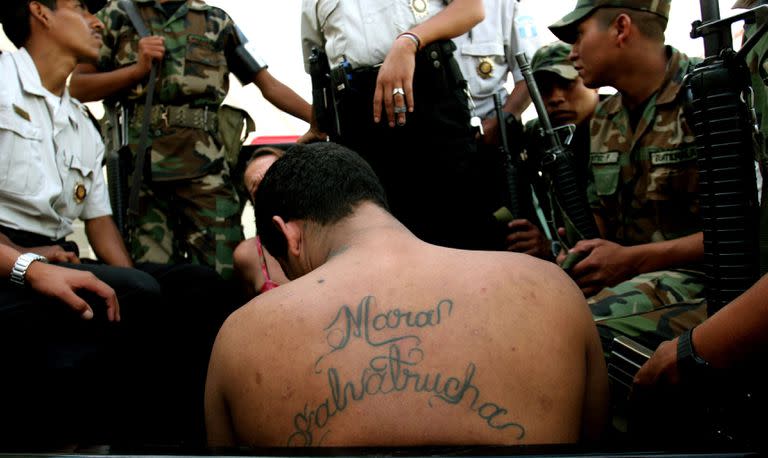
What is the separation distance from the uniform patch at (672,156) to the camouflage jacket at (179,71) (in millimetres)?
1929

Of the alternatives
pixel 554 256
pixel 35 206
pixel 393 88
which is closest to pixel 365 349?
pixel 393 88

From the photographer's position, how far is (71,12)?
9.07 ft

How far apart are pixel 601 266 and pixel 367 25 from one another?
1.29 m

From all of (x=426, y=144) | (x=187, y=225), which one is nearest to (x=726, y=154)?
(x=426, y=144)

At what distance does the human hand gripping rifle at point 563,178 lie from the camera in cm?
289

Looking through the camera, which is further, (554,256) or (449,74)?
(554,256)

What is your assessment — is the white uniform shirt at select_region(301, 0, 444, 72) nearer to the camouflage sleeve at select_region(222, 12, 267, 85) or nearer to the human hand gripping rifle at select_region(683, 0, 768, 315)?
the camouflage sleeve at select_region(222, 12, 267, 85)

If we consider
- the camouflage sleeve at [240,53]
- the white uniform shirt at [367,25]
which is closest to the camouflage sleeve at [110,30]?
the camouflage sleeve at [240,53]

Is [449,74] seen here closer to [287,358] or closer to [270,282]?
[270,282]

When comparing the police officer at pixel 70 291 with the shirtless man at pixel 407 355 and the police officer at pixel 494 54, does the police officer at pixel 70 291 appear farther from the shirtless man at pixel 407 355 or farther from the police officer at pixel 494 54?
the police officer at pixel 494 54

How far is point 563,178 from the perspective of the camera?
9.82ft

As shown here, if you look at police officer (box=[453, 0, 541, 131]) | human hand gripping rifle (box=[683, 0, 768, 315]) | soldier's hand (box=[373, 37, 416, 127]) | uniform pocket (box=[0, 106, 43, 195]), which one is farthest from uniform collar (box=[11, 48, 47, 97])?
human hand gripping rifle (box=[683, 0, 768, 315])

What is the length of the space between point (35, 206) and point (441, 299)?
173cm

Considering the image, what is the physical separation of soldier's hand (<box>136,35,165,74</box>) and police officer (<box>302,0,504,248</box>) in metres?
0.83
